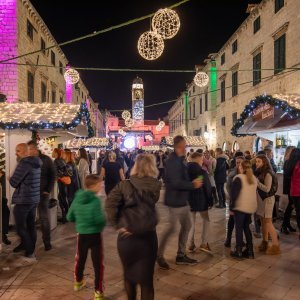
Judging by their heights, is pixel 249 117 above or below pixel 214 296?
above

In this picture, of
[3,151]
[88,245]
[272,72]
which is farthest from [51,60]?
[88,245]

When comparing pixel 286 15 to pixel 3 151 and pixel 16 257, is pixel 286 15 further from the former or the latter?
pixel 16 257

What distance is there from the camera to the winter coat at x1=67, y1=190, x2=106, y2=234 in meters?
3.94

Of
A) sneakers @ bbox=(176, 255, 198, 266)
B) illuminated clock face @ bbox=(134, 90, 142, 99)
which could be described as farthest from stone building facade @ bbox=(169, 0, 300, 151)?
illuminated clock face @ bbox=(134, 90, 142, 99)

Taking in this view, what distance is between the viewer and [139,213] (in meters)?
3.05

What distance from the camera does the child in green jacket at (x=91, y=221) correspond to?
3.95m

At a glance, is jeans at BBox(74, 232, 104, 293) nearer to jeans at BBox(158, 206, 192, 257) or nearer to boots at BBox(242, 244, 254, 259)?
jeans at BBox(158, 206, 192, 257)

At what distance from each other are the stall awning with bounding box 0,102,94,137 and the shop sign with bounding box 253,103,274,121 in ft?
16.3

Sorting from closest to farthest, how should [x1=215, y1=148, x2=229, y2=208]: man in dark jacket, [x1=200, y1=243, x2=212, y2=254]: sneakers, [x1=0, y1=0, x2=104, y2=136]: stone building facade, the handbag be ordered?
[x1=200, y1=243, x2=212, y2=254]: sneakers < the handbag < [x1=215, y1=148, x2=229, y2=208]: man in dark jacket < [x1=0, y1=0, x2=104, y2=136]: stone building facade

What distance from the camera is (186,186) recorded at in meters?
4.89

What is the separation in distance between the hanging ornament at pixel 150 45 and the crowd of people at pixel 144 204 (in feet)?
9.45

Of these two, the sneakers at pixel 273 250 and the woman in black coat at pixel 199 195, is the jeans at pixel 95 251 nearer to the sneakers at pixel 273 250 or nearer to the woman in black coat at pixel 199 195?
the woman in black coat at pixel 199 195

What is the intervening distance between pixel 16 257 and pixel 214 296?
A: 3.43 m

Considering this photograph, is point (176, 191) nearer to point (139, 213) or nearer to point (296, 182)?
point (139, 213)
